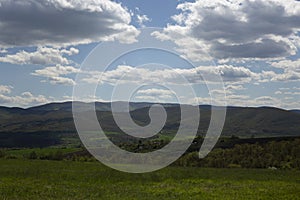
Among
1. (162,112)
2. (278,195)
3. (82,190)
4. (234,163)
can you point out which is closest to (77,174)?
(82,190)

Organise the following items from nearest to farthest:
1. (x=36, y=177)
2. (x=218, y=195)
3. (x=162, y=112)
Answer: (x=218, y=195) → (x=36, y=177) → (x=162, y=112)

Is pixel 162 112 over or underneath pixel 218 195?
over

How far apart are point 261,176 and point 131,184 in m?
12.9

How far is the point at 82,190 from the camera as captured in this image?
83.3 feet

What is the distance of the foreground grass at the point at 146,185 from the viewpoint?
23864 millimetres

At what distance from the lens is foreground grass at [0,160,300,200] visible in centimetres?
2386

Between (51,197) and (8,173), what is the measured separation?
13134 millimetres

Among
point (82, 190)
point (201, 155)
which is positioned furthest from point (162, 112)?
point (82, 190)

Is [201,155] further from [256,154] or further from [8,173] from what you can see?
[8,173]

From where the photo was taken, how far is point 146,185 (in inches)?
1132

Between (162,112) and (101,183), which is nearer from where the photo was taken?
(101,183)

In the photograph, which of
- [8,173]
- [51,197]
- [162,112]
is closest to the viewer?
[51,197]

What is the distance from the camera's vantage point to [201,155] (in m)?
58.4

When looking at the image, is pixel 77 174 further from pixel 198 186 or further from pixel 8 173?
pixel 198 186
